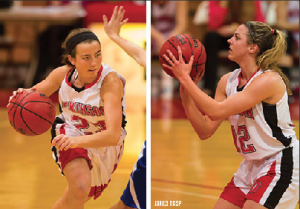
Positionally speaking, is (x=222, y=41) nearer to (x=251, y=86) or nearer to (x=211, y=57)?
(x=211, y=57)

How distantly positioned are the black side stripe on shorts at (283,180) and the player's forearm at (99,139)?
100cm

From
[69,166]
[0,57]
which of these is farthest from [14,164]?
[0,57]

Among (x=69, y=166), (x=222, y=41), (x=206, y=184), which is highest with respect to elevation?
(x=222, y=41)

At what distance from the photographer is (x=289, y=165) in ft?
10.7

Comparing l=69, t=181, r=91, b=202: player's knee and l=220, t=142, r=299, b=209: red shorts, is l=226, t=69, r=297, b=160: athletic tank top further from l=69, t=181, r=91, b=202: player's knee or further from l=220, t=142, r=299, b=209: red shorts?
l=69, t=181, r=91, b=202: player's knee

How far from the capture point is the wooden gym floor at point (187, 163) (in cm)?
471

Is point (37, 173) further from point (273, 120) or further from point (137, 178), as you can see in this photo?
point (273, 120)

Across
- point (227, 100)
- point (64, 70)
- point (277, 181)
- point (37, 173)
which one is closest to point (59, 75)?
point (64, 70)

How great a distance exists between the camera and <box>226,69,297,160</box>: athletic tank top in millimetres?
3275

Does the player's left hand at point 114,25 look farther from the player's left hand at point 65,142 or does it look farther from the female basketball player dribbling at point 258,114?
the player's left hand at point 65,142

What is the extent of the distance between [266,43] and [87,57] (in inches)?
43.5

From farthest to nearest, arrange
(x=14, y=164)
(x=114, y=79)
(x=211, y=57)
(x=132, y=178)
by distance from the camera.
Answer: (x=211, y=57) < (x=14, y=164) < (x=132, y=178) < (x=114, y=79)

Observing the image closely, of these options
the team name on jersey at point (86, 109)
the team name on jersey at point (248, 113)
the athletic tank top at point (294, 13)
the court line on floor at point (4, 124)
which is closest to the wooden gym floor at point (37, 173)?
the court line on floor at point (4, 124)

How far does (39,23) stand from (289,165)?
29.2ft
